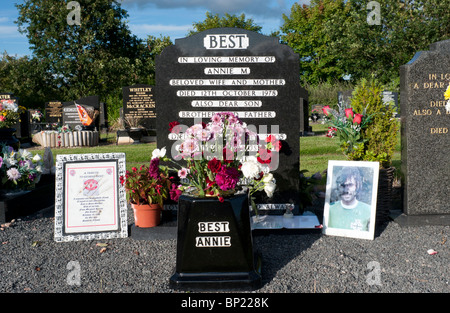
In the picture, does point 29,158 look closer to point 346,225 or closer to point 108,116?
point 346,225

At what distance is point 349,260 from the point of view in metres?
3.84

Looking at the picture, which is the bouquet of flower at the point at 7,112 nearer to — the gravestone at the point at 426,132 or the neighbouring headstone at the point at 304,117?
the gravestone at the point at 426,132

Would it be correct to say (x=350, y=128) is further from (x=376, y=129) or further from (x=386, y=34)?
(x=386, y=34)

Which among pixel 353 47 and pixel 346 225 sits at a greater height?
pixel 353 47

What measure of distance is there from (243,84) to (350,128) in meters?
1.41

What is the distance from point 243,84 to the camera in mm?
5113

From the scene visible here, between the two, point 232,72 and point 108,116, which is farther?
point 108,116

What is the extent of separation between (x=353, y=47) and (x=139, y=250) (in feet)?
99.1

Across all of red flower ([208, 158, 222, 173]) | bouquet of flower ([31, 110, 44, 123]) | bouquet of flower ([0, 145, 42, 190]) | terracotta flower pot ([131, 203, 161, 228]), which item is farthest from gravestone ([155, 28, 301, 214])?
bouquet of flower ([31, 110, 44, 123])

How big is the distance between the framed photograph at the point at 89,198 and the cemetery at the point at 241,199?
0.01 meters

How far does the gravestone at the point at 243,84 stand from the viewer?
5.06m

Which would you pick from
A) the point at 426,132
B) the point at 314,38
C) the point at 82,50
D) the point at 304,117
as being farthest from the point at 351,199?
the point at 314,38

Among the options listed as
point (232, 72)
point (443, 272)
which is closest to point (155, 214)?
point (232, 72)

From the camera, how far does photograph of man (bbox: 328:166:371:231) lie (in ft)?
15.0
